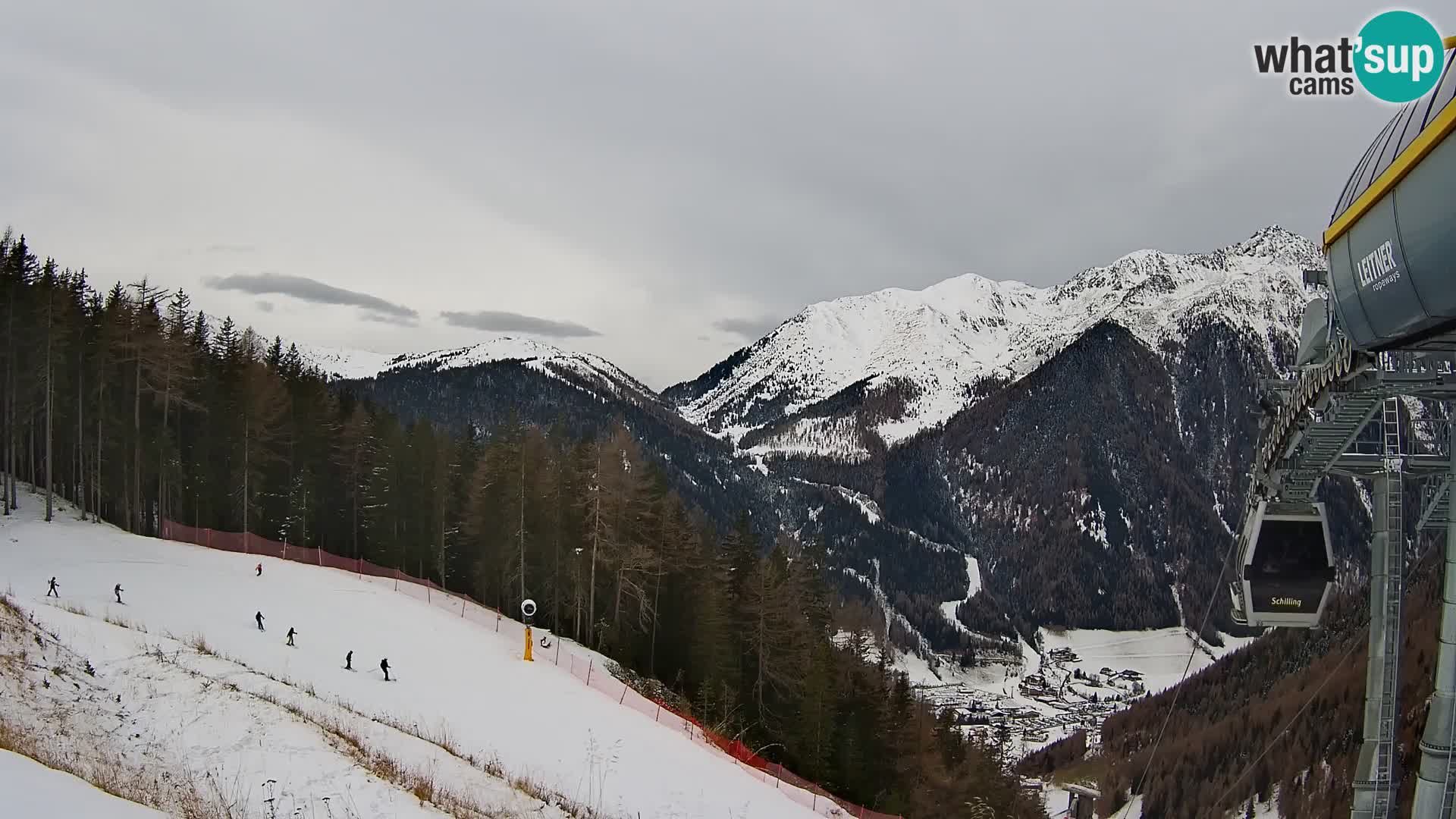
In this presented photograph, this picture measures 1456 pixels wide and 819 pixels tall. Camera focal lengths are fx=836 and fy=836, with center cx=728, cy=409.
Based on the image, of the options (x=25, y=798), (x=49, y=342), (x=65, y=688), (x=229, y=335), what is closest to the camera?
(x=25, y=798)

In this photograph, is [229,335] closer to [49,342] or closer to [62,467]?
[62,467]

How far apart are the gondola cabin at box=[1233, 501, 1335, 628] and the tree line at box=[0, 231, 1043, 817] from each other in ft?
66.5

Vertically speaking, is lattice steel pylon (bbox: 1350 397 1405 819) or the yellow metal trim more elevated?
the yellow metal trim

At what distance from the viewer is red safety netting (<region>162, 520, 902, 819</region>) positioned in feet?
76.3

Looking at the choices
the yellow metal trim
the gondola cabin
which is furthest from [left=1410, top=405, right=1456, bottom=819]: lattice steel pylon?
the yellow metal trim

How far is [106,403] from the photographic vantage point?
41.5 meters

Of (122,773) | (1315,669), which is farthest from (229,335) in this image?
(1315,669)

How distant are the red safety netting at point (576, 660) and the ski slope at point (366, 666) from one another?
46.2 inches

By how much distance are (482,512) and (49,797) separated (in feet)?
118

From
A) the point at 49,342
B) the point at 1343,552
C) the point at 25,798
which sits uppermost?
the point at 49,342

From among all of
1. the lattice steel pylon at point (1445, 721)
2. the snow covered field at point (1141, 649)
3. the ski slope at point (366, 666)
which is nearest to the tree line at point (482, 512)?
the ski slope at point (366, 666)

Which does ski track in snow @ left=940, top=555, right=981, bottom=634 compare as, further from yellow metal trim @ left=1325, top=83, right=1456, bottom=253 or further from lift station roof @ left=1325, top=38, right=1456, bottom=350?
yellow metal trim @ left=1325, top=83, right=1456, bottom=253

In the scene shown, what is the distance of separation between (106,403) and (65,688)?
35372 millimetres

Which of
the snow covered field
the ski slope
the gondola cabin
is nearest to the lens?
the ski slope
